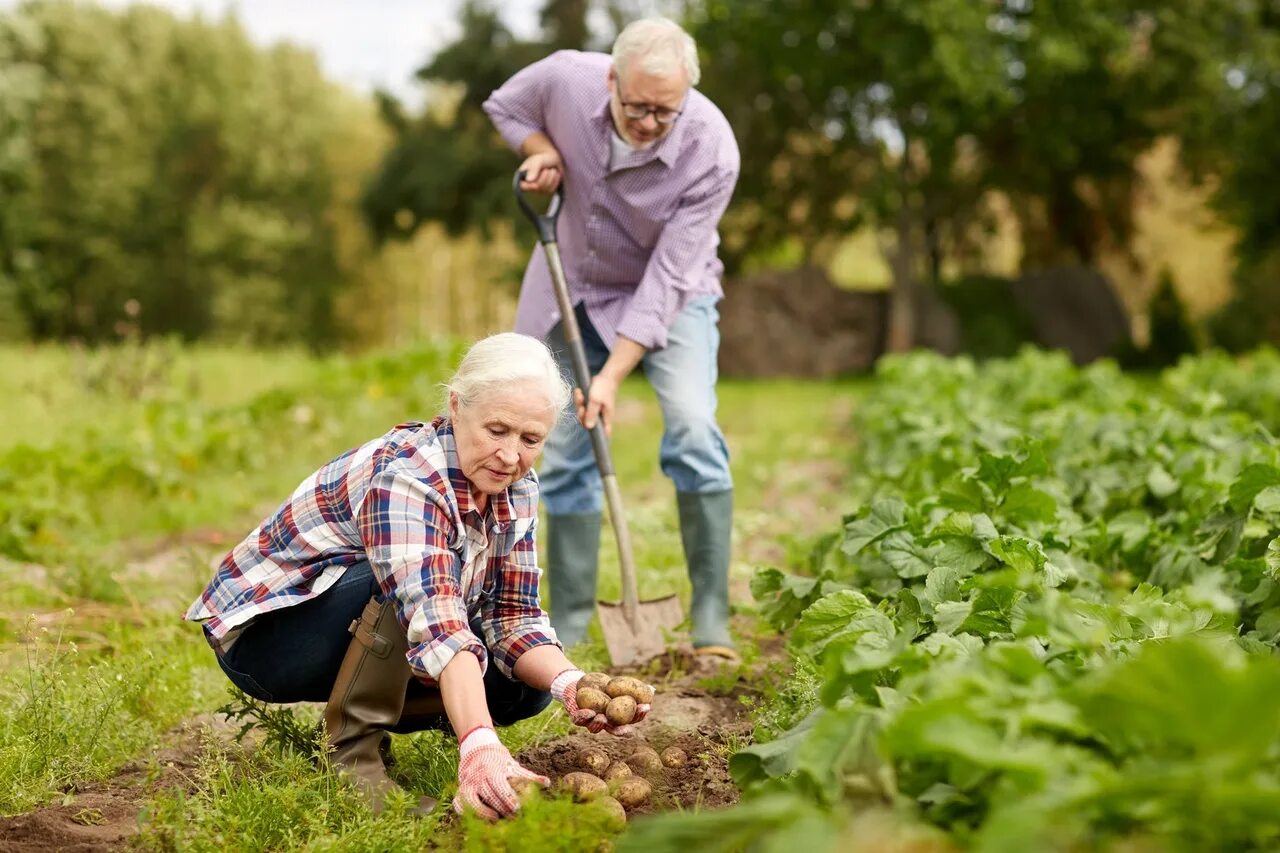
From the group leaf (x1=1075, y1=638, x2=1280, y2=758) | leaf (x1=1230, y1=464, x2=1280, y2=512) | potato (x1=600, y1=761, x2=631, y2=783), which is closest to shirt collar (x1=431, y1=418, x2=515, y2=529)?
potato (x1=600, y1=761, x2=631, y2=783)

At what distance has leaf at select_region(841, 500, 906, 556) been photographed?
140 inches

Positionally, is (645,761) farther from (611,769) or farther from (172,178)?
(172,178)

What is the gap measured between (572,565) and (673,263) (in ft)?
3.42

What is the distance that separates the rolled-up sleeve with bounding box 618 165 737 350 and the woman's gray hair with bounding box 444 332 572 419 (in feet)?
4.61

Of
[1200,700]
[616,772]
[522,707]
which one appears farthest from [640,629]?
[1200,700]

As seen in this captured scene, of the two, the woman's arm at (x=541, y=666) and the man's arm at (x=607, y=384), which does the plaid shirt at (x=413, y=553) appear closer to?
the woman's arm at (x=541, y=666)

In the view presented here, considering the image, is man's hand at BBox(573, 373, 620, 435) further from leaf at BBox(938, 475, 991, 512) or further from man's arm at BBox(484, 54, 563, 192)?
leaf at BBox(938, 475, 991, 512)

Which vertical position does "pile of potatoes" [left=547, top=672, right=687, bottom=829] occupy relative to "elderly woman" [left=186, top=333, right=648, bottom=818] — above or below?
below

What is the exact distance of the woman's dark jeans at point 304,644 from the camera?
2795 millimetres

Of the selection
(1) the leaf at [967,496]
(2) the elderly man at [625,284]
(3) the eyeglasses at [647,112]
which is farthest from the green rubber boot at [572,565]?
(3) the eyeglasses at [647,112]

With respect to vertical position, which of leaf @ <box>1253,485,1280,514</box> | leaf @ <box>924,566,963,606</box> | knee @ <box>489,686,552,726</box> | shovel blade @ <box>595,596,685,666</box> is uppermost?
leaf @ <box>1253,485,1280,514</box>

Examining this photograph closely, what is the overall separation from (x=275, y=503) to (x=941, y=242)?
17692mm

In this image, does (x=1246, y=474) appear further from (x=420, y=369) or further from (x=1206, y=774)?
(x=420, y=369)

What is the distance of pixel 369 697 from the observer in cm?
276
